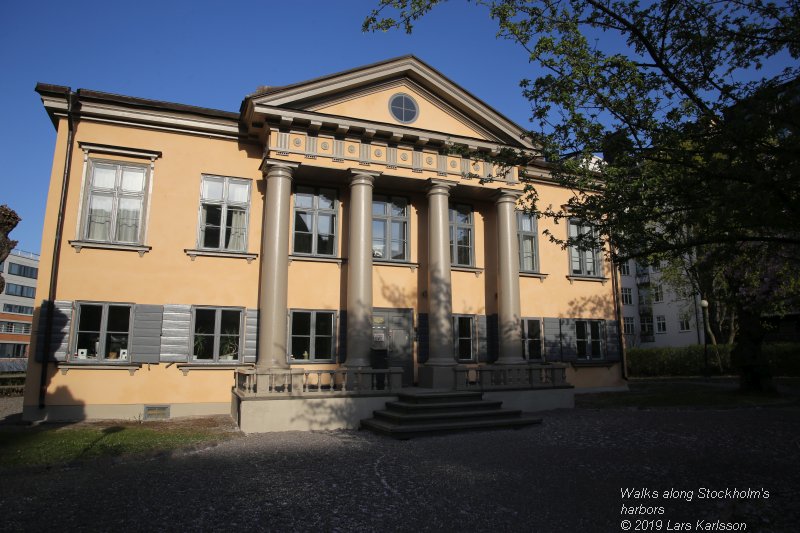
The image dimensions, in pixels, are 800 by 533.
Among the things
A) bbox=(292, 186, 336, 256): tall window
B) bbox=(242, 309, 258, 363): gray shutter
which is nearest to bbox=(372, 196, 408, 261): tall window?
bbox=(292, 186, 336, 256): tall window

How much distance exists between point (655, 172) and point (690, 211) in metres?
0.85

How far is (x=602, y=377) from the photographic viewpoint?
60.5 feet

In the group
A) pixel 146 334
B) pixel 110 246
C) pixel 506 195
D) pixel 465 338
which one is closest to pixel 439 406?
pixel 465 338

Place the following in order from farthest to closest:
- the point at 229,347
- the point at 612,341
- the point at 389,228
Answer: the point at 612,341, the point at 389,228, the point at 229,347

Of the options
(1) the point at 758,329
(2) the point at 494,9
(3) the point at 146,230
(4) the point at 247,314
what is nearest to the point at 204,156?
(3) the point at 146,230

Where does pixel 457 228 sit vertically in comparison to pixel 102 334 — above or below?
above

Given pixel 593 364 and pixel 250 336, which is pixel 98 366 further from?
pixel 593 364

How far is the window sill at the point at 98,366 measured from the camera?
1265 centimetres

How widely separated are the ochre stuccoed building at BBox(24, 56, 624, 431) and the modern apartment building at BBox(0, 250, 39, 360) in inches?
2759

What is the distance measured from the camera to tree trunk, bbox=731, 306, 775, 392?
53.6ft

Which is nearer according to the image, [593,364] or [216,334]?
[216,334]

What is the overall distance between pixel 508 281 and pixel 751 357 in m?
7.89

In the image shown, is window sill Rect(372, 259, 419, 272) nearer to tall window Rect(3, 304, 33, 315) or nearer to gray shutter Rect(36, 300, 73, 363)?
gray shutter Rect(36, 300, 73, 363)

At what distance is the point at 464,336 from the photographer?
54.5ft
